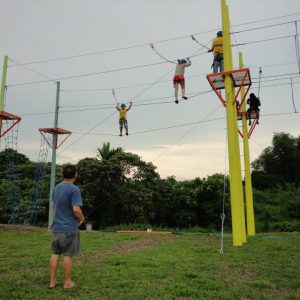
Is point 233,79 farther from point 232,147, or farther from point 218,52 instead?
point 232,147

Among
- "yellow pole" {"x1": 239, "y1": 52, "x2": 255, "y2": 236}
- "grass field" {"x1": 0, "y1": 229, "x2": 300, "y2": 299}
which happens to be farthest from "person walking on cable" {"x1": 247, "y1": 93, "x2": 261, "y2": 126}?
"grass field" {"x1": 0, "y1": 229, "x2": 300, "y2": 299}

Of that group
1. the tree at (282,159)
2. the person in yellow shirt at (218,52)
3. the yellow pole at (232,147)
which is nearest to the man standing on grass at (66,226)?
the yellow pole at (232,147)

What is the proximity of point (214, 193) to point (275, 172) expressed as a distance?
16420mm

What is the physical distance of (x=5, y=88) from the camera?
16531 mm

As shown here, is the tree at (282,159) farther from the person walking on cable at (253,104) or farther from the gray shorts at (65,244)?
the gray shorts at (65,244)

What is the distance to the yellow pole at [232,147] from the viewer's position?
32.5 feet

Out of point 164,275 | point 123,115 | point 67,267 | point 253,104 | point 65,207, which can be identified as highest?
point 253,104

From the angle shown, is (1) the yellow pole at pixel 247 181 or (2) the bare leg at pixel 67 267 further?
(1) the yellow pole at pixel 247 181

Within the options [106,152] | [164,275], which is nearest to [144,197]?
[106,152]

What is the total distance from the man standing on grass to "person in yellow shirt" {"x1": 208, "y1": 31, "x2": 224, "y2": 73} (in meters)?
7.98

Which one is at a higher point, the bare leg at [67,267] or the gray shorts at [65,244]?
the gray shorts at [65,244]

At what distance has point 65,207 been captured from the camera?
4789 mm

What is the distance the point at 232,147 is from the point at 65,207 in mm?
6589

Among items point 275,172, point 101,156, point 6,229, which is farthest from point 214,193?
point 275,172
